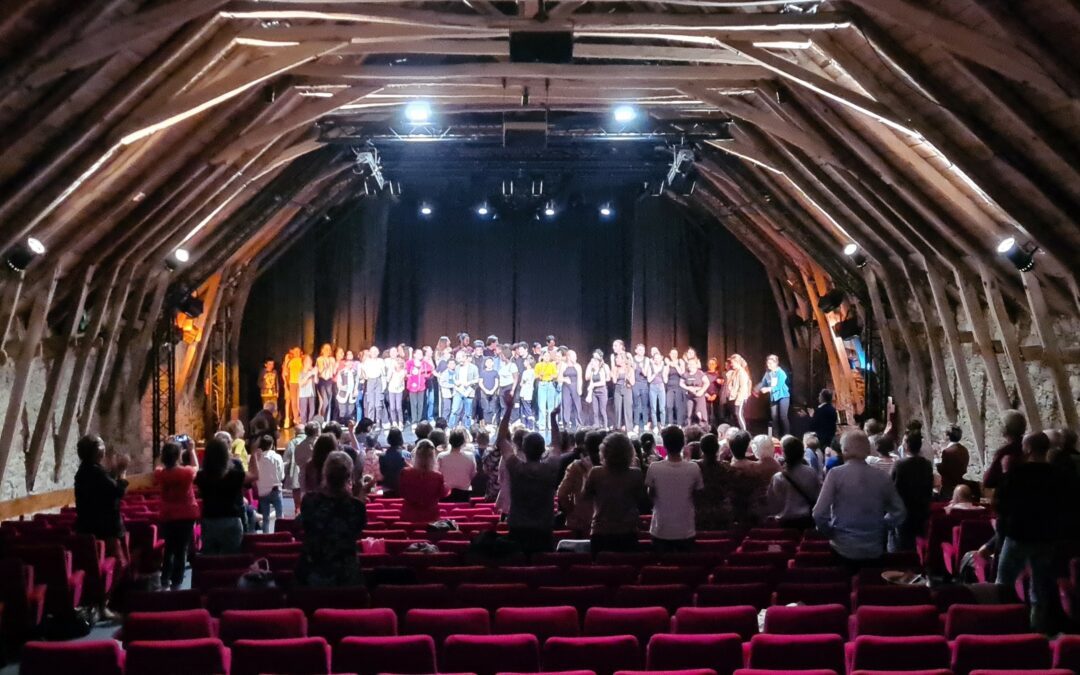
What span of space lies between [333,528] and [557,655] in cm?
197

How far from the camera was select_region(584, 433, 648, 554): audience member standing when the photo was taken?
727cm

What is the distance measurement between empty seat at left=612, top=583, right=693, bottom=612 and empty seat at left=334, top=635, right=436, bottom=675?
63.1 inches

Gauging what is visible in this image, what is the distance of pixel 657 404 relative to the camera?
2283 cm

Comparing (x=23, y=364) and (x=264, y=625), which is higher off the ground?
(x=23, y=364)

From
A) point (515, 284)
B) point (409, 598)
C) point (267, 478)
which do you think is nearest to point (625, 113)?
point (267, 478)

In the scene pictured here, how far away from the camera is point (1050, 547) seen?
7215 mm

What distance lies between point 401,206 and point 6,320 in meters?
12.9

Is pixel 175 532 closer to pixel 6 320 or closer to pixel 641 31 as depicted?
pixel 6 320

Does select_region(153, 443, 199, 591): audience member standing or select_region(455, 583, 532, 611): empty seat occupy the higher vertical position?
select_region(153, 443, 199, 591): audience member standing

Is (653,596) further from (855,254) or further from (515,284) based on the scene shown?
(515,284)

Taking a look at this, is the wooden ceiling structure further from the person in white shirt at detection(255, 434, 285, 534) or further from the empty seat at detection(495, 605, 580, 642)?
the empty seat at detection(495, 605, 580, 642)

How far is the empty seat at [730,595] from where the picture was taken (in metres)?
6.14

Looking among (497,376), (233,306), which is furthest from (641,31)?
(233,306)

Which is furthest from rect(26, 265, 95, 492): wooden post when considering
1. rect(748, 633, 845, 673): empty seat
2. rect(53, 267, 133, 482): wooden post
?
rect(748, 633, 845, 673): empty seat
